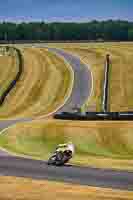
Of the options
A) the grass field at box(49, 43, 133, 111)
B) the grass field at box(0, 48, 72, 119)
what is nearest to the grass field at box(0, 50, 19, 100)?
the grass field at box(0, 48, 72, 119)

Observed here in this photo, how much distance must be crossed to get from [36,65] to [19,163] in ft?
200

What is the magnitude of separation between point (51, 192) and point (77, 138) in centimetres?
1638

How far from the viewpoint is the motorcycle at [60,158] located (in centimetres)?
3305

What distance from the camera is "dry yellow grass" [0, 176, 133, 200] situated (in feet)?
86.3

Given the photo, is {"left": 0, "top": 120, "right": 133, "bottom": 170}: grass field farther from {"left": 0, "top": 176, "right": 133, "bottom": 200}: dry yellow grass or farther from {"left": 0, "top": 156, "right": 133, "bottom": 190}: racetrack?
{"left": 0, "top": 176, "right": 133, "bottom": 200}: dry yellow grass

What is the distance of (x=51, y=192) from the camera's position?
27.3 m

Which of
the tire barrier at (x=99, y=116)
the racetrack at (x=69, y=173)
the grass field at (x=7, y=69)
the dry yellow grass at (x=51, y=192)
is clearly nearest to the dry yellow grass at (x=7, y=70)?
the grass field at (x=7, y=69)

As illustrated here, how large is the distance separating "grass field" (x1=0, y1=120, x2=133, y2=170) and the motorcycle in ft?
12.6

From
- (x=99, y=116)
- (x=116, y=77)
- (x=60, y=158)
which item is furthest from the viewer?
(x=116, y=77)

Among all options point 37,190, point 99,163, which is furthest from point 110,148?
point 37,190

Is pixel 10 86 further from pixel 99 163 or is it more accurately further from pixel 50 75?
pixel 99 163

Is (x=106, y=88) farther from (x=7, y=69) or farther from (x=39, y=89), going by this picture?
(x=7, y=69)

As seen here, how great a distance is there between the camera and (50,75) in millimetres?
83000

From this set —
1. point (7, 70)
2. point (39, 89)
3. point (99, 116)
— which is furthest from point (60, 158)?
→ point (7, 70)
